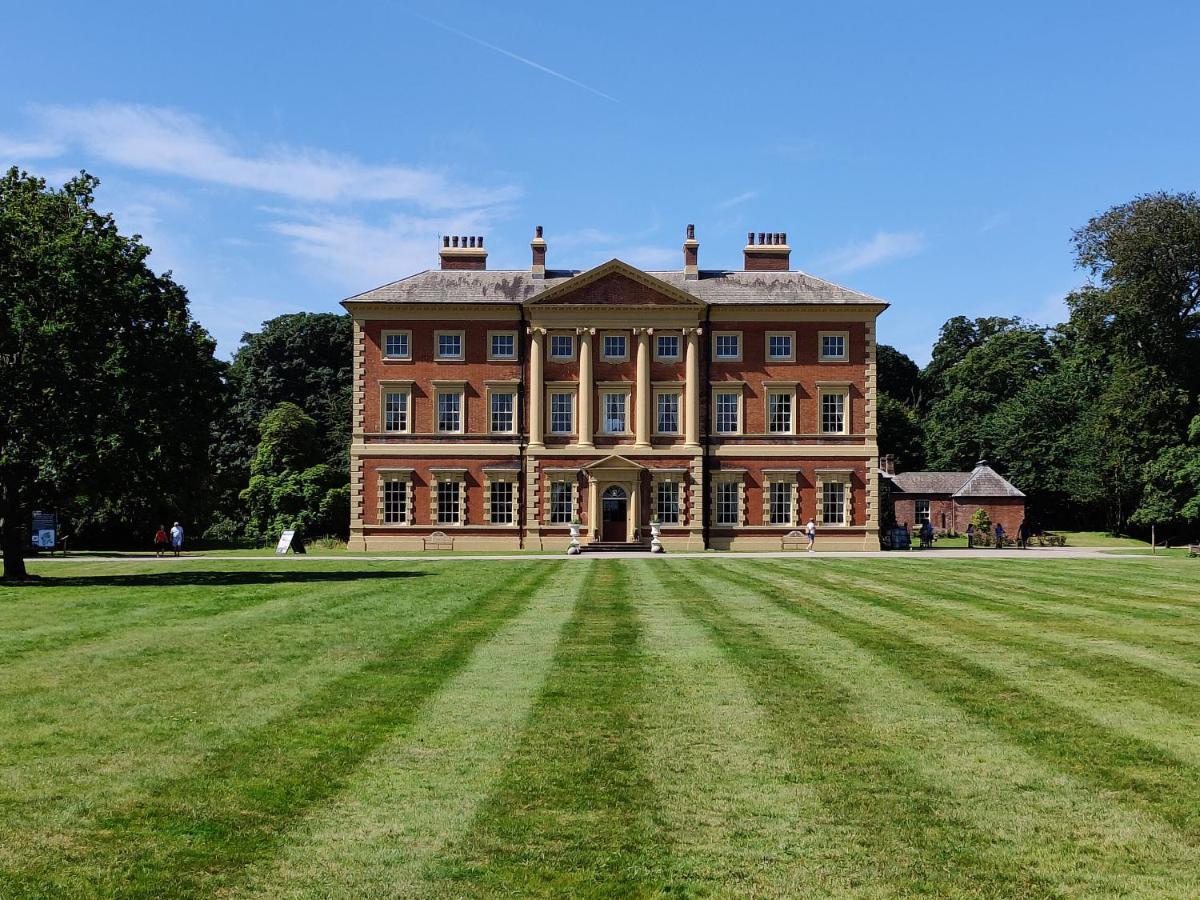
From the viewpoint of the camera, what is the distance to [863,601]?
66.1 ft

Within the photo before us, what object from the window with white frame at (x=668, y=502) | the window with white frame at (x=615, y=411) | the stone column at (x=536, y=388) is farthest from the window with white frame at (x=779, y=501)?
the stone column at (x=536, y=388)

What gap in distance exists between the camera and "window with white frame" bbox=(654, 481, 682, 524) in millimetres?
51531

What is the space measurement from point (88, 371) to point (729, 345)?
3210 cm

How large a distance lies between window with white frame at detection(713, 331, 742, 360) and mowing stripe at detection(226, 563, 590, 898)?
137 feet

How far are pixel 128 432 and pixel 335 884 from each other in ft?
74.9

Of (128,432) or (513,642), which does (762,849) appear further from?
(128,432)

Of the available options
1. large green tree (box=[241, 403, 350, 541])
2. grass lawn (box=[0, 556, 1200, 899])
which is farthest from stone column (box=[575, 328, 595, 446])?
grass lawn (box=[0, 556, 1200, 899])

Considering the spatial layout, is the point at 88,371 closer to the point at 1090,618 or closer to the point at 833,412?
the point at 1090,618

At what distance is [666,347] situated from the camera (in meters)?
52.1

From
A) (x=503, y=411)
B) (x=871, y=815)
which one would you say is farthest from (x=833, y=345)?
(x=871, y=815)

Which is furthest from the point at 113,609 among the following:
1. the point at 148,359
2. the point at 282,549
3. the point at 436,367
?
the point at 436,367

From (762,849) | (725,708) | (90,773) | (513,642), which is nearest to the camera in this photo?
(762,849)

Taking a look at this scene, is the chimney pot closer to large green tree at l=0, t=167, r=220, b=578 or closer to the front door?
the front door

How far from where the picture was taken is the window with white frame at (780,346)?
2052 inches
